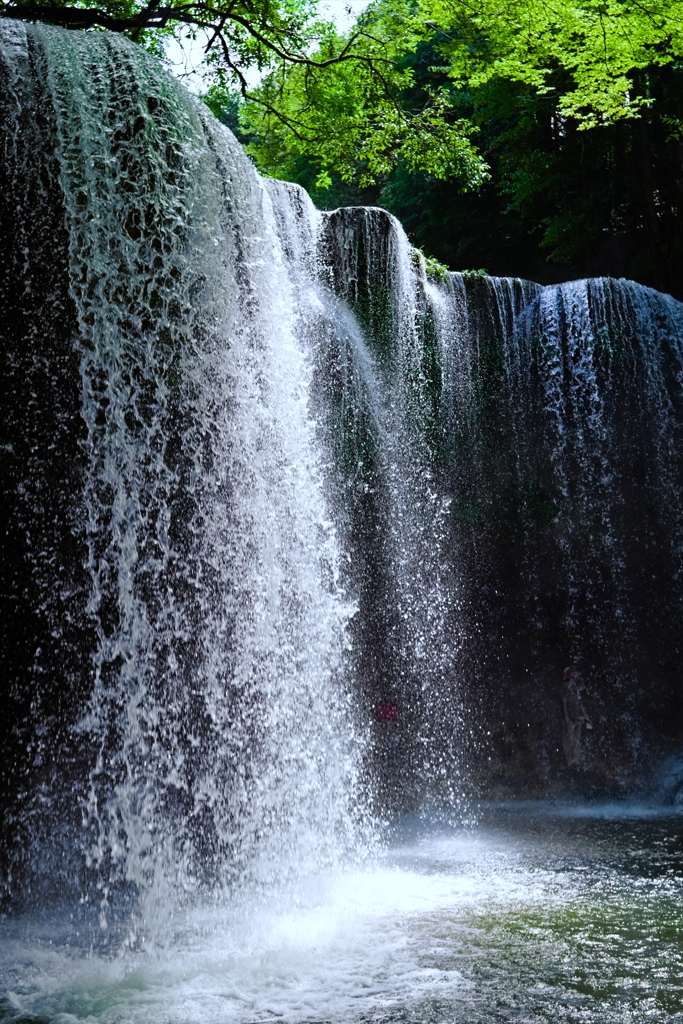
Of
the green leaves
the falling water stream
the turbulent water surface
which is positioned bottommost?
the turbulent water surface

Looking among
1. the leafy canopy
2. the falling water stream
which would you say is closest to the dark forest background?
the leafy canopy

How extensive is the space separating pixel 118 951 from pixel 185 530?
3698mm

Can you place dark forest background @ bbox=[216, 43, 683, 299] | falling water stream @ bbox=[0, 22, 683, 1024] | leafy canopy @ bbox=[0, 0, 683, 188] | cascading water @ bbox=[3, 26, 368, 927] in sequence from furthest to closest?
dark forest background @ bbox=[216, 43, 683, 299], leafy canopy @ bbox=[0, 0, 683, 188], cascading water @ bbox=[3, 26, 368, 927], falling water stream @ bbox=[0, 22, 683, 1024]

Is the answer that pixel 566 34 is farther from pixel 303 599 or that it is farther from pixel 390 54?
pixel 303 599

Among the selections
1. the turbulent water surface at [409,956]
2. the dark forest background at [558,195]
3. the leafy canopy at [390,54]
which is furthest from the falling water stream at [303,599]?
the dark forest background at [558,195]

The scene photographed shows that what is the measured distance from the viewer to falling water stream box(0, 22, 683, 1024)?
15.2 feet

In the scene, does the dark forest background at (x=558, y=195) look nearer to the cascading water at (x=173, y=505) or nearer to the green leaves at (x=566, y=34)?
the green leaves at (x=566, y=34)

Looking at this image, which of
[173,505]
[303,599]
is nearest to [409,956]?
[303,599]

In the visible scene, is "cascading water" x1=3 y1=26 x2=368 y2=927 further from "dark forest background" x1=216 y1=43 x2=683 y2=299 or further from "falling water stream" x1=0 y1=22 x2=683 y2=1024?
"dark forest background" x1=216 y1=43 x2=683 y2=299

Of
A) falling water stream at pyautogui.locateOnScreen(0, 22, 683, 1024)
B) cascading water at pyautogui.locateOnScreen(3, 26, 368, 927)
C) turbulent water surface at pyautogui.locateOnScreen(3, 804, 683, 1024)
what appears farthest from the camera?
cascading water at pyautogui.locateOnScreen(3, 26, 368, 927)

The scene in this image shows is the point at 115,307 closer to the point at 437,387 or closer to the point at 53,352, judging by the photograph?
the point at 53,352

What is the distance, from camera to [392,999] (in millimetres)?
3701

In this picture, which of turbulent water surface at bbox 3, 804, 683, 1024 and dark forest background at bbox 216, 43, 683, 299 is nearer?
turbulent water surface at bbox 3, 804, 683, 1024

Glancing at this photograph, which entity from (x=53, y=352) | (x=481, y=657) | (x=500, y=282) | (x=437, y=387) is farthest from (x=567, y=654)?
(x=53, y=352)
